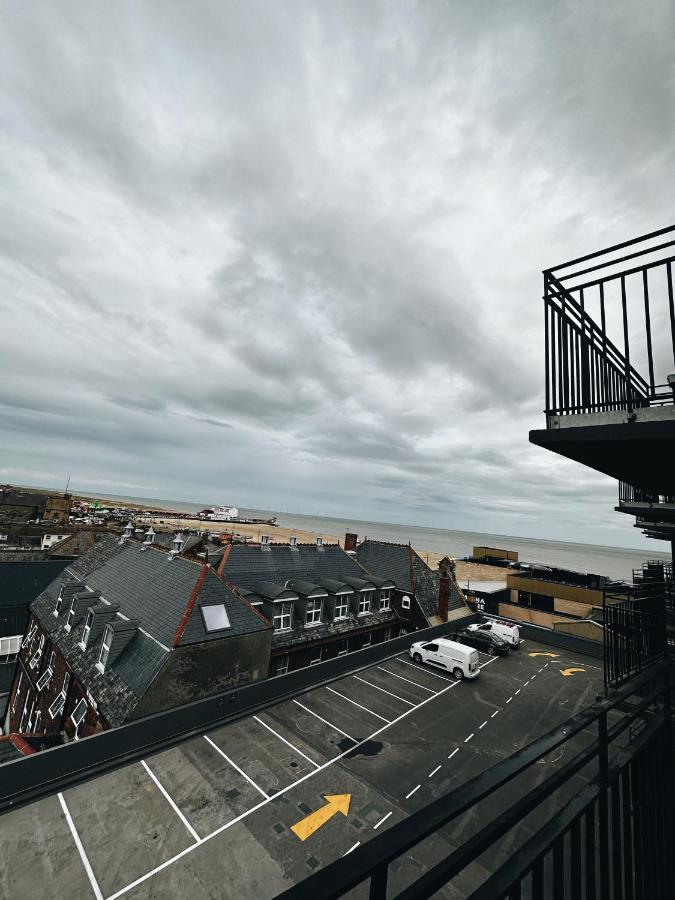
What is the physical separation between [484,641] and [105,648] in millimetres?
22793

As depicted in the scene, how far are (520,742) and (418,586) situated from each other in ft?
55.0

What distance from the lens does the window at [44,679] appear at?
2238cm

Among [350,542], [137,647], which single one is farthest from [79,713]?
[350,542]

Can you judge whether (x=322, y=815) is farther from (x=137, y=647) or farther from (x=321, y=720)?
(x=137, y=647)

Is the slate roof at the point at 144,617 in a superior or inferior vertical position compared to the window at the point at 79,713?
superior

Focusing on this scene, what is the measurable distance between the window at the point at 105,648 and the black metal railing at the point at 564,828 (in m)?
19.7

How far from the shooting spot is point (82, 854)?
10.5 m

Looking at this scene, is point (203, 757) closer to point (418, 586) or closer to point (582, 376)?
point (582, 376)

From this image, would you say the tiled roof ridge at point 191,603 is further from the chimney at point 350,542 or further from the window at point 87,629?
the chimney at point 350,542

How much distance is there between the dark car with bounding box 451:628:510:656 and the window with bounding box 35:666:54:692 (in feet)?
81.9

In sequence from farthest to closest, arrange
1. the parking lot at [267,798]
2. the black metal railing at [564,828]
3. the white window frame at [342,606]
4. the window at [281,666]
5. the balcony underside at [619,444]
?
the white window frame at [342,606]
the window at [281,666]
the parking lot at [267,798]
the balcony underside at [619,444]
the black metal railing at [564,828]

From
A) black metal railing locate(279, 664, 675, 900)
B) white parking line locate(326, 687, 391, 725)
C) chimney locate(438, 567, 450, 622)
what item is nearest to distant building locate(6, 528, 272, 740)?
white parking line locate(326, 687, 391, 725)

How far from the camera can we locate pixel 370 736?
1622cm

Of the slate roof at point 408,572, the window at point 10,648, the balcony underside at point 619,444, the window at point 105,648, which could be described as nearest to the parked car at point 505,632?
the slate roof at point 408,572
